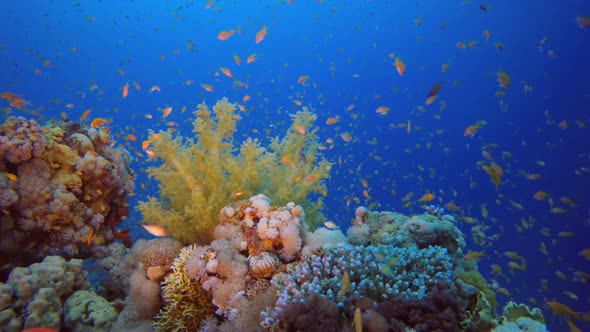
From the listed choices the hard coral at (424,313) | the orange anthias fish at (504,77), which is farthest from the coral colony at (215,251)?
the orange anthias fish at (504,77)

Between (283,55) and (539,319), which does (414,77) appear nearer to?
(283,55)

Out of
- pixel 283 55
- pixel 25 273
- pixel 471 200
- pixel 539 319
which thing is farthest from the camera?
pixel 283 55

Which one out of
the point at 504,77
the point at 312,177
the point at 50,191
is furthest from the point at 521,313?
the point at 50,191

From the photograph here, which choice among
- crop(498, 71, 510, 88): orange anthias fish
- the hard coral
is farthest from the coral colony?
crop(498, 71, 510, 88): orange anthias fish

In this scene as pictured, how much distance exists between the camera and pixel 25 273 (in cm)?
395

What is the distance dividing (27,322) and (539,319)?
6.08 metres

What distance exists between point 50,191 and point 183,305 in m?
3.53

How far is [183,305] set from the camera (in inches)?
146

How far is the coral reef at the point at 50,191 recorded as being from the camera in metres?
5.00

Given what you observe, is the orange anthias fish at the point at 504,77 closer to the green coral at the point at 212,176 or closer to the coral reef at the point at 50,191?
the green coral at the point at 212,176

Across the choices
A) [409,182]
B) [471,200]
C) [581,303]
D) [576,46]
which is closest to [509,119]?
[576,46]

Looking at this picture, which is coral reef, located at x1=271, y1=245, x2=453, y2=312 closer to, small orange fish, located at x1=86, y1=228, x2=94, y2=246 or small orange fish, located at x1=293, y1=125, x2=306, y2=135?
small orange fish, located at x1=293, y1=125, x2=306, y2=135

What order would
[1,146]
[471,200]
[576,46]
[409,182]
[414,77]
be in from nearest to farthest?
1. [1,146]
2. [576,46]
3. [471,200]
4. [409,182]
5. [414,77]

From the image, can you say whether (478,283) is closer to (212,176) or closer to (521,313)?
(521,313)
